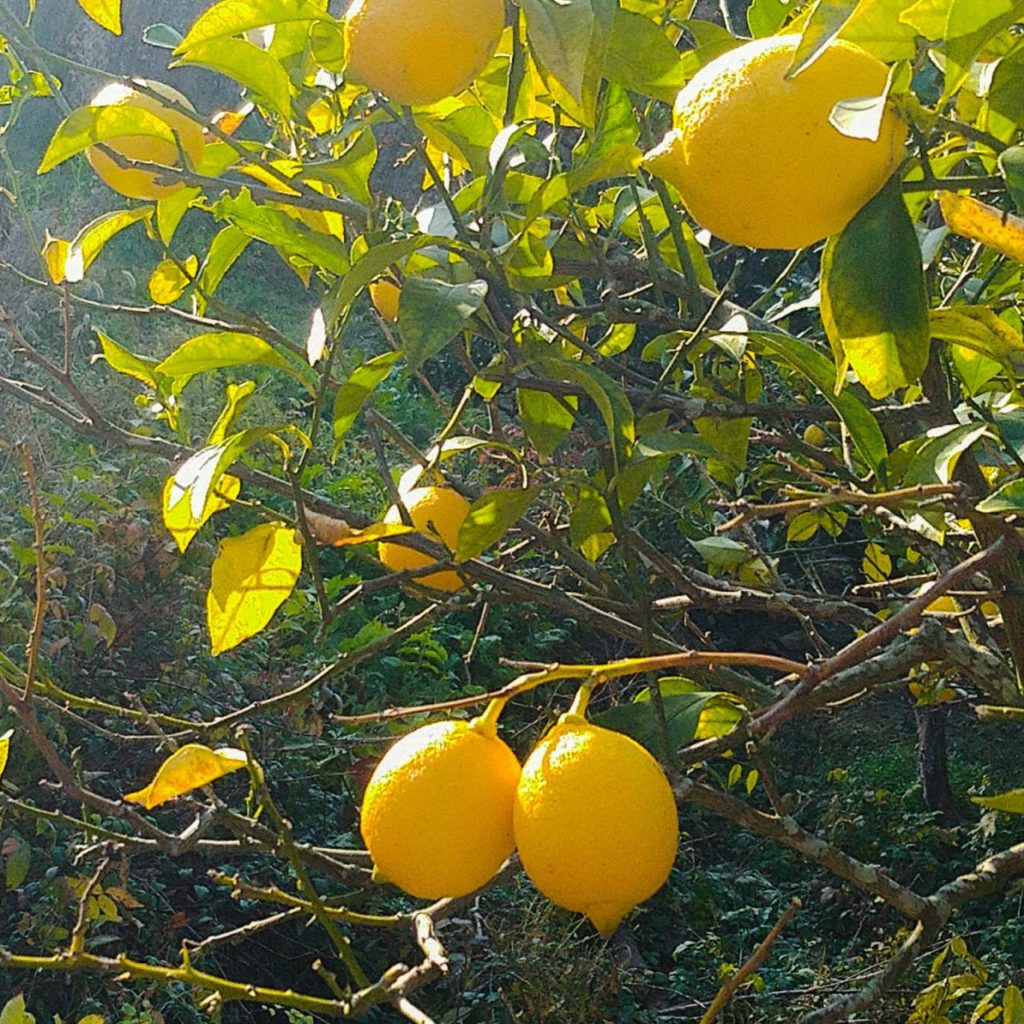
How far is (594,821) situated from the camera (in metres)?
0.52

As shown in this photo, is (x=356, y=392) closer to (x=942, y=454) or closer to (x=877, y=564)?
(x=942, y=454)

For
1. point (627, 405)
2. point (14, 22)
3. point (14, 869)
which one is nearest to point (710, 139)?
point (627, 405)

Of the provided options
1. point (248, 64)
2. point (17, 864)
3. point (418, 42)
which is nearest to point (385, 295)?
point (248, 64)

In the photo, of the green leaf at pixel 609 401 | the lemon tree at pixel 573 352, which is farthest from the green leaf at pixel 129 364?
the green leaf at pixel 609 401

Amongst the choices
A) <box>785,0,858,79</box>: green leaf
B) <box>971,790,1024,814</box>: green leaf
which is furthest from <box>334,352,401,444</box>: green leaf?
<box>971,790,1024,814</box>: green leaf

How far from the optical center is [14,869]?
1.80m

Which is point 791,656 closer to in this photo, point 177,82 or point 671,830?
point 671,830

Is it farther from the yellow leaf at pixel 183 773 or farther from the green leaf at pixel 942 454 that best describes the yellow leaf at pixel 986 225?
the yellow leaf at pixel 183 773

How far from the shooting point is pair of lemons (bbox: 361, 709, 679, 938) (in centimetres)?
52

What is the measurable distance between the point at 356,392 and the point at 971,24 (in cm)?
32

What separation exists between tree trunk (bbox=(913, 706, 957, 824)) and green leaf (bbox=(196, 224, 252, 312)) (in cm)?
222

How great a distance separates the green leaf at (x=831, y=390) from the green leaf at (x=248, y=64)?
283 mm

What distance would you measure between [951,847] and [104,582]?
2017mm

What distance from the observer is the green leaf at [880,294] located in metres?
0.43
